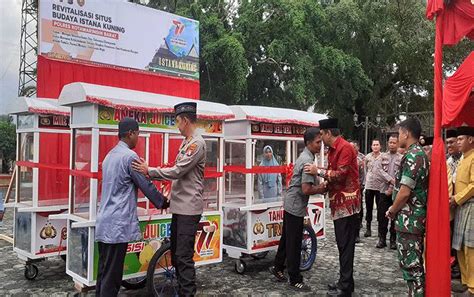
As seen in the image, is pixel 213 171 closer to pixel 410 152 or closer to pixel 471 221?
pixel 410 152

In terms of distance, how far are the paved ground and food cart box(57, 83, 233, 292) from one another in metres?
0.44

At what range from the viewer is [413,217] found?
147 inches

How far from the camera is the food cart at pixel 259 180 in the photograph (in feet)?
17.3

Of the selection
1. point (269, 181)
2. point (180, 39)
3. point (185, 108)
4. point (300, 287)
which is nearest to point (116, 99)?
point (185, 108)

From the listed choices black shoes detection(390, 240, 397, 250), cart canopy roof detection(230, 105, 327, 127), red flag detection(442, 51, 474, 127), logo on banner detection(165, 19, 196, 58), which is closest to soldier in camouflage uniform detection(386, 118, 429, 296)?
red flag detection(442, 51, 474, 127)

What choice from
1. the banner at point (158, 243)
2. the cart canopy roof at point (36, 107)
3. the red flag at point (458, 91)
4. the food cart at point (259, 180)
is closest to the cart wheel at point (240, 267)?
the food cart at point (259, 180)

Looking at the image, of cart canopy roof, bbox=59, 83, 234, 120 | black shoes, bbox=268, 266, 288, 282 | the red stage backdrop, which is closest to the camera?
cart canopy roof, bbox=59, 83, 234, 120

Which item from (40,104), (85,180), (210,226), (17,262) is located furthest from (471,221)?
(17,262)

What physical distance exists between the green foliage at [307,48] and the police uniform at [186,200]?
9394 millimetres

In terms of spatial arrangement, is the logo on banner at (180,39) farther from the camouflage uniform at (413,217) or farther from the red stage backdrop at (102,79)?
the camouflage uniform at (413,217)

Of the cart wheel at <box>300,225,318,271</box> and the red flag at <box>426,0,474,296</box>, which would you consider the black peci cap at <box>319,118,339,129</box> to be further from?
the cart wheel at <box>300,225,318,271</box>

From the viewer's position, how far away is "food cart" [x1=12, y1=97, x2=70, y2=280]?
16.1ft

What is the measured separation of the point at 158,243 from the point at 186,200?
A: 893 millimetres

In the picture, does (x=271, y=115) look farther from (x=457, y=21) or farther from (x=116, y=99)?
(x=457, y=21)
